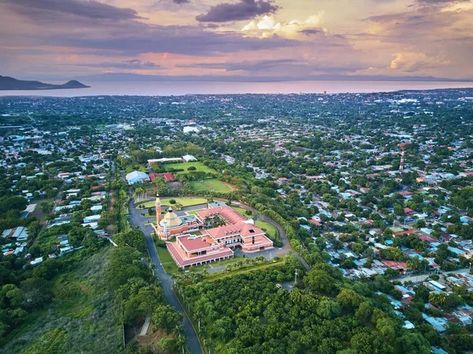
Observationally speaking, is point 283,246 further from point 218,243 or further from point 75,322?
point 75,322

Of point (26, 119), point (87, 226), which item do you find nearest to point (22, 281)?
point (87, 226)

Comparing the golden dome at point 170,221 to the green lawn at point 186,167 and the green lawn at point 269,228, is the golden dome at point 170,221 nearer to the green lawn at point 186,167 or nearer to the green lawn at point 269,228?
the green lawn at point 269,228

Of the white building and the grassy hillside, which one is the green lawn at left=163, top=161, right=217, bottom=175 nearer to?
the white building

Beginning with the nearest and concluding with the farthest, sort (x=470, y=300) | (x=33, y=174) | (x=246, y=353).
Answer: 1. (x=246, y=353)
2. (x=470, y=300)
3. (x=33, y=174)

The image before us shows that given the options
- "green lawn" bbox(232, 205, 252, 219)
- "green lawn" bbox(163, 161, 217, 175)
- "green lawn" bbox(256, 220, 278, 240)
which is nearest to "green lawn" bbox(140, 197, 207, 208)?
"green lawn" bbox(232, 205, 252, 219)

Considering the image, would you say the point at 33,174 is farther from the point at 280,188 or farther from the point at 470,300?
the point at 470,300

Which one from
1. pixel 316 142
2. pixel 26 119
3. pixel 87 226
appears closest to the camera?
pixel 87 226

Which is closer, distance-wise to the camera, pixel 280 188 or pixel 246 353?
A: pixel 246 353
